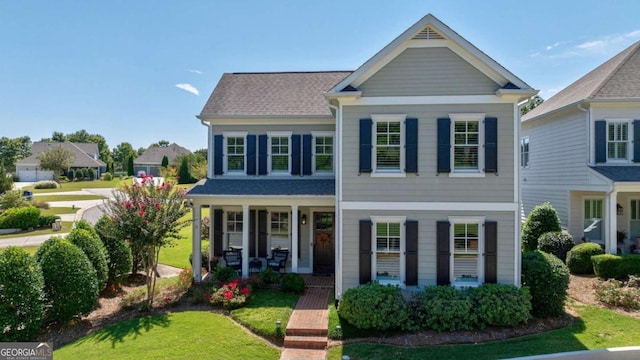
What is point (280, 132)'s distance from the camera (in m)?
15.3

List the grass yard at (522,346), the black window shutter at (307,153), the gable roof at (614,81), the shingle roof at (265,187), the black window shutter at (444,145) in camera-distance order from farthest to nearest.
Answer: the gable roof at (614,81) < the black window shutter at (307,153) < the shingle roof at (265,187) < the black window shutter at (444,145) < the grass yard at (522,346)

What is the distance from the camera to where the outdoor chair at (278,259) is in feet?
47.1

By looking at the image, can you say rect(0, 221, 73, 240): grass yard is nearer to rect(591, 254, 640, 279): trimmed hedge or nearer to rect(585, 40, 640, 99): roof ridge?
rect(591, 254, 640, 279): trimmed hedge

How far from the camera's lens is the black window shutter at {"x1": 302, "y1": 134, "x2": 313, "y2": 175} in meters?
15.1

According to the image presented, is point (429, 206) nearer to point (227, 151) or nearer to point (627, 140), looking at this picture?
point (227, 151)

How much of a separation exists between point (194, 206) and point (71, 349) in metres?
6.08

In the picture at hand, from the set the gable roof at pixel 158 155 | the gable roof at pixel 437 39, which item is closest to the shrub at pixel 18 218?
the gable roof at pixel 437 39

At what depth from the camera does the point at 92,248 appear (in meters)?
12.1

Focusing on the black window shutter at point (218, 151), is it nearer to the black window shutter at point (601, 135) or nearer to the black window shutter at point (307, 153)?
the black window shutter at point (307, 153)

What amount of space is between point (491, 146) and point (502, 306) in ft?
15.7

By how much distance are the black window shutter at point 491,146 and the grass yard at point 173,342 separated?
330 inches

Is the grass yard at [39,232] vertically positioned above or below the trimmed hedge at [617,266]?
below

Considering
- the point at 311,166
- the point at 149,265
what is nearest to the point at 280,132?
the point at 311,166

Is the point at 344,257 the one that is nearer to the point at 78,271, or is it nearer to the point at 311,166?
the point at 311,166
